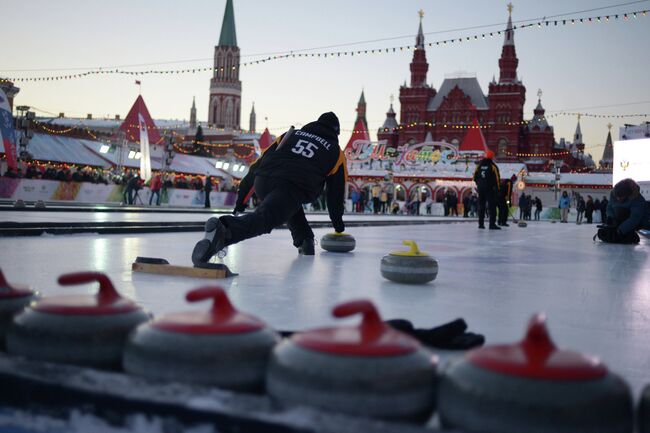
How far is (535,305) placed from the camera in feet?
7.91

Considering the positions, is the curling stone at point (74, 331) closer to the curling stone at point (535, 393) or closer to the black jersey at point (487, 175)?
the curling stone at point (535, 393)

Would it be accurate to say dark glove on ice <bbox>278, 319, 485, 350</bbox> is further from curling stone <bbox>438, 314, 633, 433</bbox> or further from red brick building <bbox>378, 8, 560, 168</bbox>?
red brick building <bbox>378, 8, 560, 168</bbox>

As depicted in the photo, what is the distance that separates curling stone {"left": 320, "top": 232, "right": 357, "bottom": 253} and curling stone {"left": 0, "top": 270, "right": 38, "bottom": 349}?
146 inches

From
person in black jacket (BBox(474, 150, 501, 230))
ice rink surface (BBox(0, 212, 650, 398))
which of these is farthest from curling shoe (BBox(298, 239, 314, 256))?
person in black jacket (BBox(474, 150, 501, 230))

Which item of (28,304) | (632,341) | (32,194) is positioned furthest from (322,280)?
(32,194)

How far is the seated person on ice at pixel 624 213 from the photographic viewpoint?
7.46 metres

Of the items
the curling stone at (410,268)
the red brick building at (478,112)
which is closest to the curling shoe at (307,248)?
the curling stone at (410,268)

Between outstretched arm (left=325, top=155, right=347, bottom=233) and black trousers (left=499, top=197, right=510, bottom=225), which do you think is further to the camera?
black trousers (left=499, top=197, right=510, bottom=225)

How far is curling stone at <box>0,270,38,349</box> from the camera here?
1.16 metres

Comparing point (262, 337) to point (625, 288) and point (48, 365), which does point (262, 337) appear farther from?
point (625, 288)

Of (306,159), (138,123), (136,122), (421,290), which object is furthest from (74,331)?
(136,122)

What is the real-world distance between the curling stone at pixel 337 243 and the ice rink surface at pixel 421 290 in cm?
21

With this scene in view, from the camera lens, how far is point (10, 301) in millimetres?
1196

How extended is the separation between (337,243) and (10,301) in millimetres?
3787
